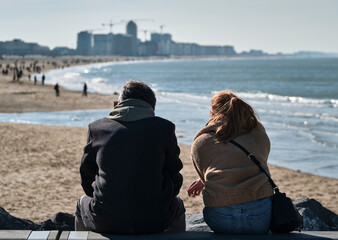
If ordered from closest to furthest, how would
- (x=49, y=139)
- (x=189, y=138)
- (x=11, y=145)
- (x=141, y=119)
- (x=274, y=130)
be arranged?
(x=141, y=119), (x=11, y=145), (x=49, y=139), (x=189, y=138), (x=274, y=130)

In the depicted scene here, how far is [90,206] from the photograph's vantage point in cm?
375

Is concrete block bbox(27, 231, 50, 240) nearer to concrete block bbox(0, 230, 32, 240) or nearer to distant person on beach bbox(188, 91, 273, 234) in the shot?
concrete block bbox(0, 230, 32, 240)

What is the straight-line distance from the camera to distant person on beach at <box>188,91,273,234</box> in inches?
143

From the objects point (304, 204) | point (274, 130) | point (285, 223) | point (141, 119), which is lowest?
point (274, 130)

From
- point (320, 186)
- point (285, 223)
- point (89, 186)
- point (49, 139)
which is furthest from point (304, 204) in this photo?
point (49, 139)

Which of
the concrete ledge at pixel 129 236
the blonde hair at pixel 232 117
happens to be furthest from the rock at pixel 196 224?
the blonde hair at pixel 232 117

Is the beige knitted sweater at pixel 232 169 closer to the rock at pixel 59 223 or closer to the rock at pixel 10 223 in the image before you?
the rock at pixel 10 223

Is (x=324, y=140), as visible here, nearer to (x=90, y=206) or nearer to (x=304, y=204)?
(x=304, y=204)

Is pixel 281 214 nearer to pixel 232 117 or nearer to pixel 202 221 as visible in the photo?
pixel 232 117

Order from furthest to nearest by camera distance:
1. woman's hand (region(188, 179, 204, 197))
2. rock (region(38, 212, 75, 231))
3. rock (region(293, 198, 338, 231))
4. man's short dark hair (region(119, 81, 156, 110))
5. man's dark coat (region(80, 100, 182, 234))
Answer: rock (region(38, 212, 75, 231)) < rock (region(293, 198, 338, 231)) < woman's hand (region(188, 179, 204, 197)) < man's short dark hair (region(119, 81, 156, 110)) < man's dark coat (region(80, 100, 182, 234))

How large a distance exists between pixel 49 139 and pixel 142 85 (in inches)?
526

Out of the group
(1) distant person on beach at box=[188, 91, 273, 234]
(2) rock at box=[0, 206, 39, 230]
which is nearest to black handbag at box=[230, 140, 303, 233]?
(1) distant person on beach at box=[188, 91, 273, 234]

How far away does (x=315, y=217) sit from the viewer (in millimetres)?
5109

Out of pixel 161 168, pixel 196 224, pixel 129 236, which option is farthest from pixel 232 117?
pixel 196 224
